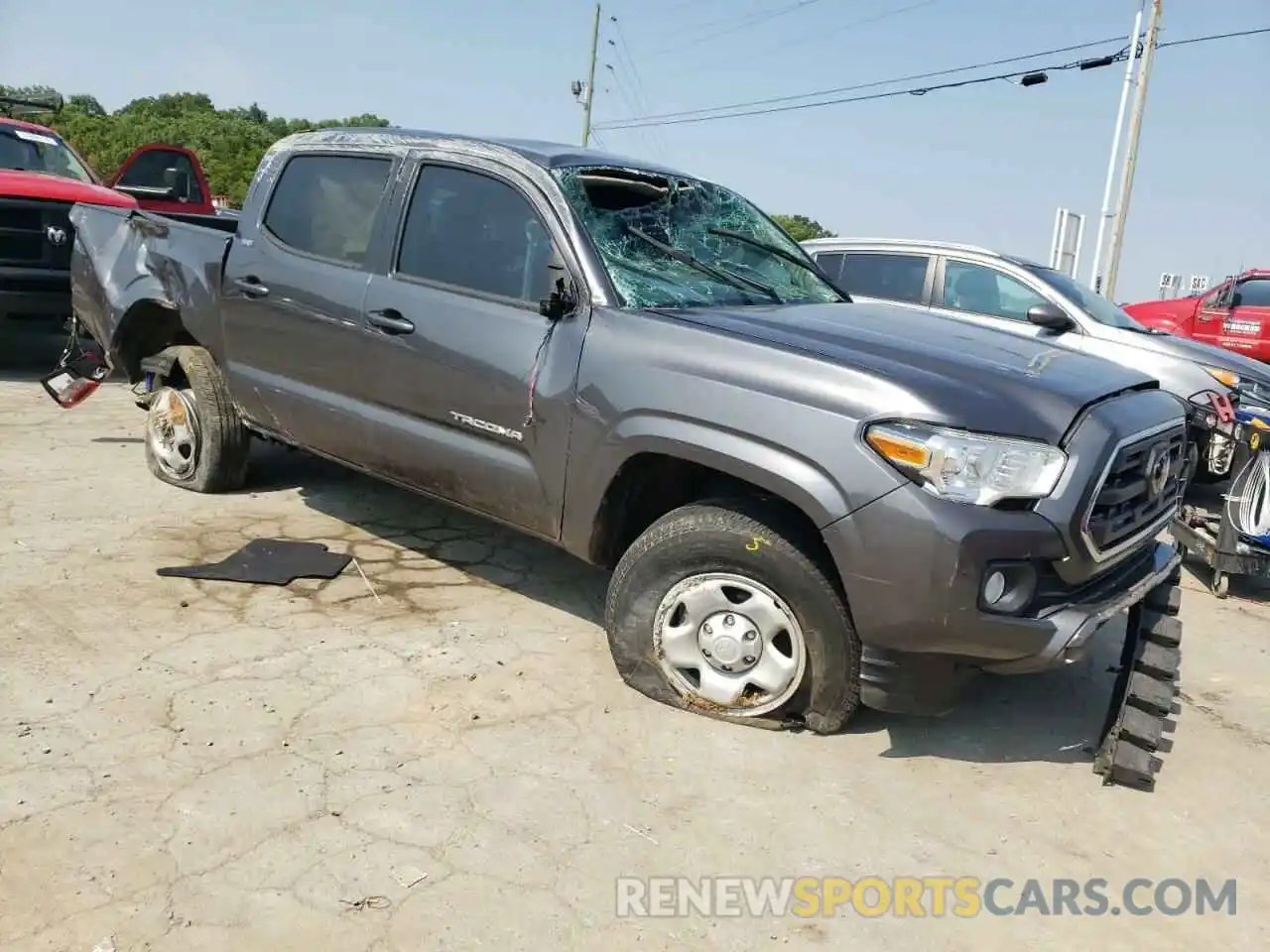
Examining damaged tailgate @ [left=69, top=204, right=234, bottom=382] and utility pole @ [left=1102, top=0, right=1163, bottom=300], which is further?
utility pole @ [left=1102, top=0, right=1163, bottom=300]

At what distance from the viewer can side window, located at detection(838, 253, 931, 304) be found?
751cm

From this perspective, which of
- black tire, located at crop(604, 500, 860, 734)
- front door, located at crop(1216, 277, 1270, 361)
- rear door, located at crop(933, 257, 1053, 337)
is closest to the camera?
black tire, located at crop(604, 500, 860, 734)

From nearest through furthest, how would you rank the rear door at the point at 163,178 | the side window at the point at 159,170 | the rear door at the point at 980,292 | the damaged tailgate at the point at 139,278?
the damaged tailgate at the point at 139,278 → the rear door at the point at 980,292 → the rear door at the point at 163,178 → the side window at the point at 159,170

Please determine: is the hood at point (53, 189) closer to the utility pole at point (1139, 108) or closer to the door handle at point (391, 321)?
the door handle at point (391, 321)

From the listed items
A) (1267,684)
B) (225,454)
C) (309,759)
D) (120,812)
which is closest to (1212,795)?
(1267,684)

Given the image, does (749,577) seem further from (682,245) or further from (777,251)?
(777,251)

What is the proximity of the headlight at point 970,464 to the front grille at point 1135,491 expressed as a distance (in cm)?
22

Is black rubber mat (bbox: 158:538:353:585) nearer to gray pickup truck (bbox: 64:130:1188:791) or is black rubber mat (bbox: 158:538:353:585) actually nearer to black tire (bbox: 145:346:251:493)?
gray pickup truck (bbox: 64:130:1188:791)

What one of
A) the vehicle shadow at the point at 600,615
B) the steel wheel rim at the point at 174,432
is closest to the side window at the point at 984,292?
the vehicle shadow at the point at 600,615

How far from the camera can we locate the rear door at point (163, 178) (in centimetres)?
993

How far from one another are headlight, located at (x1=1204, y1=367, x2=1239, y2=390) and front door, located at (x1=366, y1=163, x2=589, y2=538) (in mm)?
5518

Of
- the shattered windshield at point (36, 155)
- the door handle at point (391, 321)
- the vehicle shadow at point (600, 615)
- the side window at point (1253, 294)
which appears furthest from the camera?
the side window at point (1253, 294)

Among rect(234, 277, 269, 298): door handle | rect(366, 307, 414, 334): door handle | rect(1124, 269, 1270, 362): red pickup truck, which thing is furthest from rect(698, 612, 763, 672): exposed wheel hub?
rect(1124, 269, 1270, 362): red pickup truck

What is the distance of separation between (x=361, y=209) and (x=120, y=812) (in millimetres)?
2621
